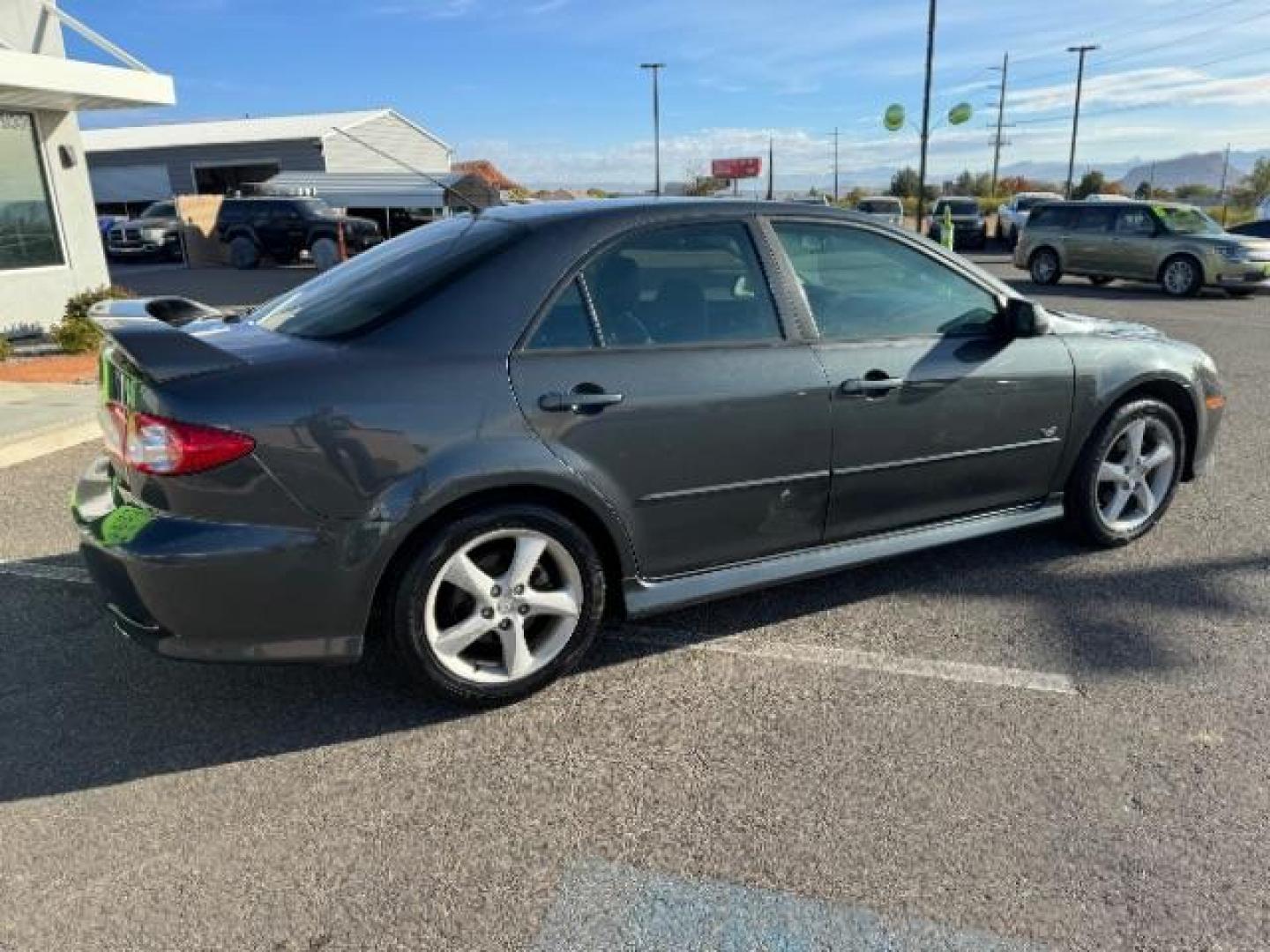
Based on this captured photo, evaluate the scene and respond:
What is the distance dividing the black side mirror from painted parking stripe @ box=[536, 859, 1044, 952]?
2.47 metres

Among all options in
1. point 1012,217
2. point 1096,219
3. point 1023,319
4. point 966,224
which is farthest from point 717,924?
point 1012,217

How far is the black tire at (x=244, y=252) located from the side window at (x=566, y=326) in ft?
73.9

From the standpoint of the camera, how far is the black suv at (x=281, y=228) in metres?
22.8

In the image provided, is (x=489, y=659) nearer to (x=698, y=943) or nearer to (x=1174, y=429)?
(x=698, y=943)

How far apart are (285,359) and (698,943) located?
1925mm

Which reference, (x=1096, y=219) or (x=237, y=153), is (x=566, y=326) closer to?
(x=1096, y=219)

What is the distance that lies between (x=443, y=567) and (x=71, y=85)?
9.90 m

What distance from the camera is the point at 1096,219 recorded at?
18.1 meters

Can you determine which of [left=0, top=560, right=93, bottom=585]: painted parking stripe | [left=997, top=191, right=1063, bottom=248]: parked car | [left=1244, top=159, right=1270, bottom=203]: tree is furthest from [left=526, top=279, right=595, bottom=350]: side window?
[left=1244, top=159, right=1270, bottom=203]: tree

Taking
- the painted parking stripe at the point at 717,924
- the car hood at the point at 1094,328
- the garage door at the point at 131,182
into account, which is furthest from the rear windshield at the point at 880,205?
the painted parking stripe at the point at 717,924

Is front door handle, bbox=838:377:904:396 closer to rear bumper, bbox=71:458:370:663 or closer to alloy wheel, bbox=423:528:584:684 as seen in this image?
alloy wheel, bbox=423:528:584:684

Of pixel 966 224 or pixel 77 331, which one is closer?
pixel 77 331

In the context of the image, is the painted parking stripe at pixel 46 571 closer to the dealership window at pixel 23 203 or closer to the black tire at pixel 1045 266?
the dealership window at pixel 23 203

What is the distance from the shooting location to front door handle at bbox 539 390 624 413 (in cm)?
296
